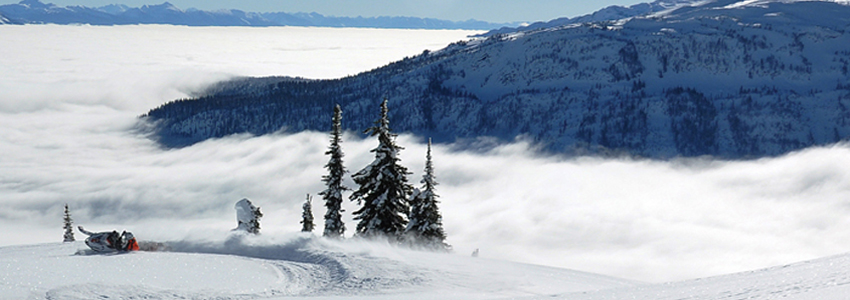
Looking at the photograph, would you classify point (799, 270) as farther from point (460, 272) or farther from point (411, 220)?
point (411, 220)

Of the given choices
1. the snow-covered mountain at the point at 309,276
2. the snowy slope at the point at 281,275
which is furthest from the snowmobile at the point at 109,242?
the snow-covered mountain at the point at 309,276

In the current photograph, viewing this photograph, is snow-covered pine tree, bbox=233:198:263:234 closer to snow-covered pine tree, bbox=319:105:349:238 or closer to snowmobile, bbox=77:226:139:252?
snowmobile, bbox=77:226:139:252

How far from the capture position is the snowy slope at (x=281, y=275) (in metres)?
13.4

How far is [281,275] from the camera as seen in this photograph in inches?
606

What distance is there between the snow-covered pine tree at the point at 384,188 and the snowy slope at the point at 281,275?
1666cm

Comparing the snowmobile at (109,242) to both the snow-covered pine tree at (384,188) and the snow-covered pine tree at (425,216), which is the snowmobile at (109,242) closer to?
the snow-covered pine tree at (384,188)

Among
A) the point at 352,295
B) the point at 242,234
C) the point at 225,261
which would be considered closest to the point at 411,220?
the point at 242,234

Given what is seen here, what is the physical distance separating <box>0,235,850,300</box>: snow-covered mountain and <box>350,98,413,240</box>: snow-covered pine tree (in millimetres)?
16598

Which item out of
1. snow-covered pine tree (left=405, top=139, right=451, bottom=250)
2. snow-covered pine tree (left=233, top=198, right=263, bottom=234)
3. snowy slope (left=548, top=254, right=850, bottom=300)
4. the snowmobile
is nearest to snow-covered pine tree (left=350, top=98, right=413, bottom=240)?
snow-covered pine tree (left=405, top=139, right=451, bottom=250)

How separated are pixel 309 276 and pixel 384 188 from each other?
19.5 m

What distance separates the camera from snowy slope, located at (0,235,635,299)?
43.8ft

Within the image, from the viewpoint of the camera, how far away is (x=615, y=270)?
192 metres

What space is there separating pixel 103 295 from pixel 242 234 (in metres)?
5.89

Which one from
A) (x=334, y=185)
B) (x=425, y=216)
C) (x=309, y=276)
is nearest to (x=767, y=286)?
(x=309, y=276)
